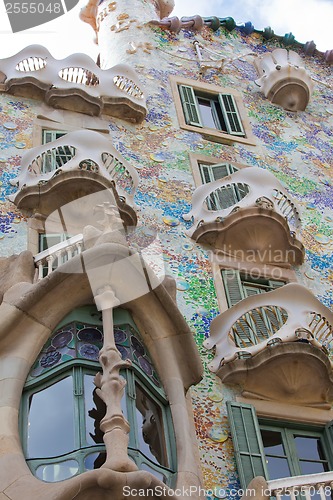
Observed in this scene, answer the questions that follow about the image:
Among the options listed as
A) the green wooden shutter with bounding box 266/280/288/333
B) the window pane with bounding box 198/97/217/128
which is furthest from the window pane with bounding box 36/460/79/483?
the window pane with bounding box 198/97/217/128

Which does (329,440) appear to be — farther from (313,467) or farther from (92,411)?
(92,411)

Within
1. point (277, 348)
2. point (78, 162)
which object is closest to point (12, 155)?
point (78, 162)

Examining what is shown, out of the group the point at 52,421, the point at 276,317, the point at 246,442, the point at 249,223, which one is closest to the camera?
the point at 52,421

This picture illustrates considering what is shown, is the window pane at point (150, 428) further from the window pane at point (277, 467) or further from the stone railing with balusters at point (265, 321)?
the stone railing with balusters at point (265, 321)

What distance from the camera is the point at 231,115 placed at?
1638 cm

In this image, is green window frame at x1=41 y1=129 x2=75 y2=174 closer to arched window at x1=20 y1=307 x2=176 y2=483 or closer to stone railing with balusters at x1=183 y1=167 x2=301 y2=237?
stone railing with balusters at x1=183 y1=167 x2=301 y2=237

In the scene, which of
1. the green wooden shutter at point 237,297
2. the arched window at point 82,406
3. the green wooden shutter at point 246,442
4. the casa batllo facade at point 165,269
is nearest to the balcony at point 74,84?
the casa batllo facade at point 165,269

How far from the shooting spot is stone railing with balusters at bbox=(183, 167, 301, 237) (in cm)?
1282

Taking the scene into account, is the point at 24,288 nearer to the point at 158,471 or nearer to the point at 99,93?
the point at 158,471

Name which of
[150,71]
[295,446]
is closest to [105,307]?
[295,446]

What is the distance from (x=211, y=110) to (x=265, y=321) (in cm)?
654

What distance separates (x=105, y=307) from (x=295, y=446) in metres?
2.78

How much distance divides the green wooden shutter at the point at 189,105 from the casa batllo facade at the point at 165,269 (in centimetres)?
4

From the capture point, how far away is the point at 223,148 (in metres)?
15.3
